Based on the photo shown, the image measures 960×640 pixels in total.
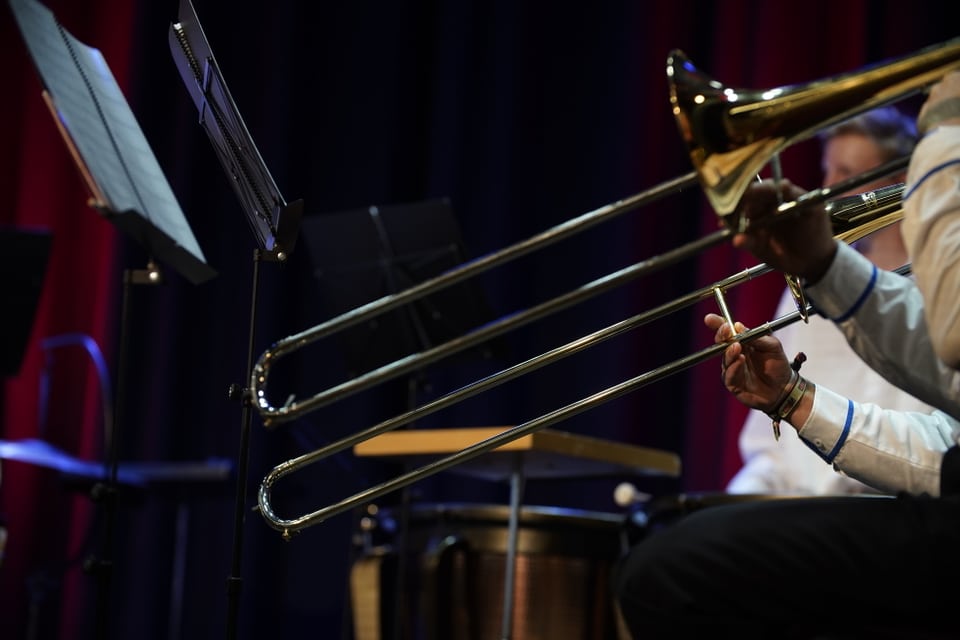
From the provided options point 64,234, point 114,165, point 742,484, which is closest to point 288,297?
point 64,234

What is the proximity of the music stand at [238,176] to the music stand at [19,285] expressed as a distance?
102 cm

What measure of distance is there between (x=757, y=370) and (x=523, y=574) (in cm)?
128

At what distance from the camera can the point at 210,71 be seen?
72.7 inches

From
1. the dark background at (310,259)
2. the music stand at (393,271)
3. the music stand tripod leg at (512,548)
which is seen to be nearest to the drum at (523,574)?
the music stand tripod leg at (512,548)

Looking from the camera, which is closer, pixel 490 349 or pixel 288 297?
pixel 490 349

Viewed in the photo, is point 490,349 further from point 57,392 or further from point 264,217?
point 57,392

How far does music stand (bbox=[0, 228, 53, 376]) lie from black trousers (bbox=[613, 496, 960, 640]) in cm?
183

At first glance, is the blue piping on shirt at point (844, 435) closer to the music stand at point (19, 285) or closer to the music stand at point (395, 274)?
the music stand at point (395, 274)

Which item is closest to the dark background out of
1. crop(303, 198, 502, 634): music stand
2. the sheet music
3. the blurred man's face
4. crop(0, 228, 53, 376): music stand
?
the blurred man's face

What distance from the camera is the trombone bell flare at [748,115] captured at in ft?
4.23

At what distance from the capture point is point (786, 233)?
1.37m

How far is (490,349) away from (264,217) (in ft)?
4.03

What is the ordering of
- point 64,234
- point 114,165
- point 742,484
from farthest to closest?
1. point 64,234
2. point 742,484
3. point 114,165

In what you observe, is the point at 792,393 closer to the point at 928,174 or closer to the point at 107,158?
the point at 928,174
